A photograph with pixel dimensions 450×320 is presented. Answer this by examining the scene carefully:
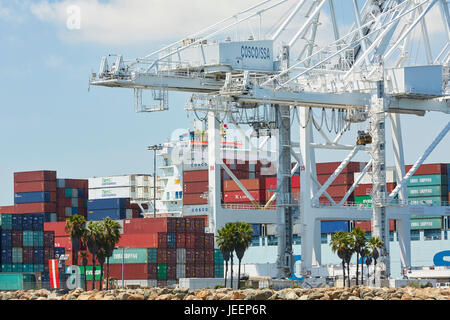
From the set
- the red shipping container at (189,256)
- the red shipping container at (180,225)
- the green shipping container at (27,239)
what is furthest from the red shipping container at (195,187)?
the green shipping container at (27,239)

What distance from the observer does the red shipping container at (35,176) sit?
124m

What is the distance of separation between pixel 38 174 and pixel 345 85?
54353 mm

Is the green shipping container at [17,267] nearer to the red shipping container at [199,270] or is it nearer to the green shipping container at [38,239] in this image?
the green shipping container at [38,239]

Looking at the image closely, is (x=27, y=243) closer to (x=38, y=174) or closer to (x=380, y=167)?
(x=380, y=167)

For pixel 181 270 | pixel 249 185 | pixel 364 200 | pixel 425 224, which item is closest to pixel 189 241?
pixel 181 270

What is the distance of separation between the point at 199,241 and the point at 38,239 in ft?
36.7

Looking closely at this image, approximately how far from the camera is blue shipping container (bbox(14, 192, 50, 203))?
12381 cm

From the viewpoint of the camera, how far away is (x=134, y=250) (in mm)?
84750

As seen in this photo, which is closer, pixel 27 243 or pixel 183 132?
pixel 27 243

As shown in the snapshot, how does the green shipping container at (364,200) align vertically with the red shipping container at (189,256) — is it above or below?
above

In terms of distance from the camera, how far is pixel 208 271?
3410 inches

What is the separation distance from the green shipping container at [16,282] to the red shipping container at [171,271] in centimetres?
942
